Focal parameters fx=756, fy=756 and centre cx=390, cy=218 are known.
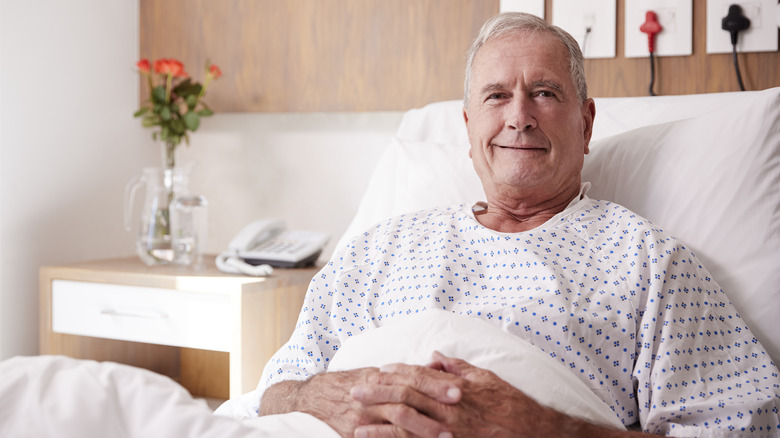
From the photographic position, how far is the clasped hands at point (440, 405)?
904 millimetres

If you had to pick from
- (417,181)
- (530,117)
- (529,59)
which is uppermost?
(529,59)

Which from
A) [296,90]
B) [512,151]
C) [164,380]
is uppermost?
[296,90]

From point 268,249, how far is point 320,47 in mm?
649

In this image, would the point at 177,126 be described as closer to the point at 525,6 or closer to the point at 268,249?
the point at 268,249

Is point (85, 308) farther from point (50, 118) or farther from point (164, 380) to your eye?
point (164, 380)

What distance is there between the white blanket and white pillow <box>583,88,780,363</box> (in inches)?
16.4

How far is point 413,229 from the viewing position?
54.5 inches

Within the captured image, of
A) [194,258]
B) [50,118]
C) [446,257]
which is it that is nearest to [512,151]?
[446,257]

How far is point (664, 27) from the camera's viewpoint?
1813mm

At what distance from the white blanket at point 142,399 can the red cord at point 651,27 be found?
1.11 m

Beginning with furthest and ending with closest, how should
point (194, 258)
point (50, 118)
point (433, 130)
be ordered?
point (50, 118), point (194, 258), point (433, 130)

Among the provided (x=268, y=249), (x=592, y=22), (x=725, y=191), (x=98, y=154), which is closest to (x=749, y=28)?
(x=592, y=22)

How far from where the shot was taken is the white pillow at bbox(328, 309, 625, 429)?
957 mm

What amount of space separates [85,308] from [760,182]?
1586 millimetres
